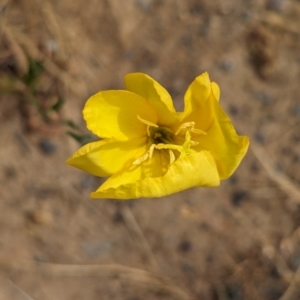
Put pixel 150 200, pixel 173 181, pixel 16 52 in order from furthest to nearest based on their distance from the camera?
pixel 150 200, pixel 16 52, pixel 173 181

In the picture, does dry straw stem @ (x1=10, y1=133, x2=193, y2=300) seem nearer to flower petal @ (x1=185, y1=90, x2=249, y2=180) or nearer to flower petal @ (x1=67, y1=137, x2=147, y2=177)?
→ flower petal @ (x1=67, y1=137, x2=147, y2=177)

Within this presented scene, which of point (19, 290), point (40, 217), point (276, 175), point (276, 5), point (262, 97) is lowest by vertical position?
point (19, 290)

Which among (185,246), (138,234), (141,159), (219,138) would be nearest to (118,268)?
(138,234)

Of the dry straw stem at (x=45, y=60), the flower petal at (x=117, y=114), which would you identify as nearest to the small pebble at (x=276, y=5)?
the dry straw stem at (x=45, y=60)

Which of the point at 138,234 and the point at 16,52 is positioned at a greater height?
the point at 16,52

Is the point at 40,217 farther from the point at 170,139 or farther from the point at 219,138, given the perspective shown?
the point at 219,138

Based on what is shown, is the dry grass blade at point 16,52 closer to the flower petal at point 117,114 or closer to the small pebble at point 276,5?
the flower petal at point 117,114

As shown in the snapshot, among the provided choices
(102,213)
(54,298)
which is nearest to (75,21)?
(102,213)
